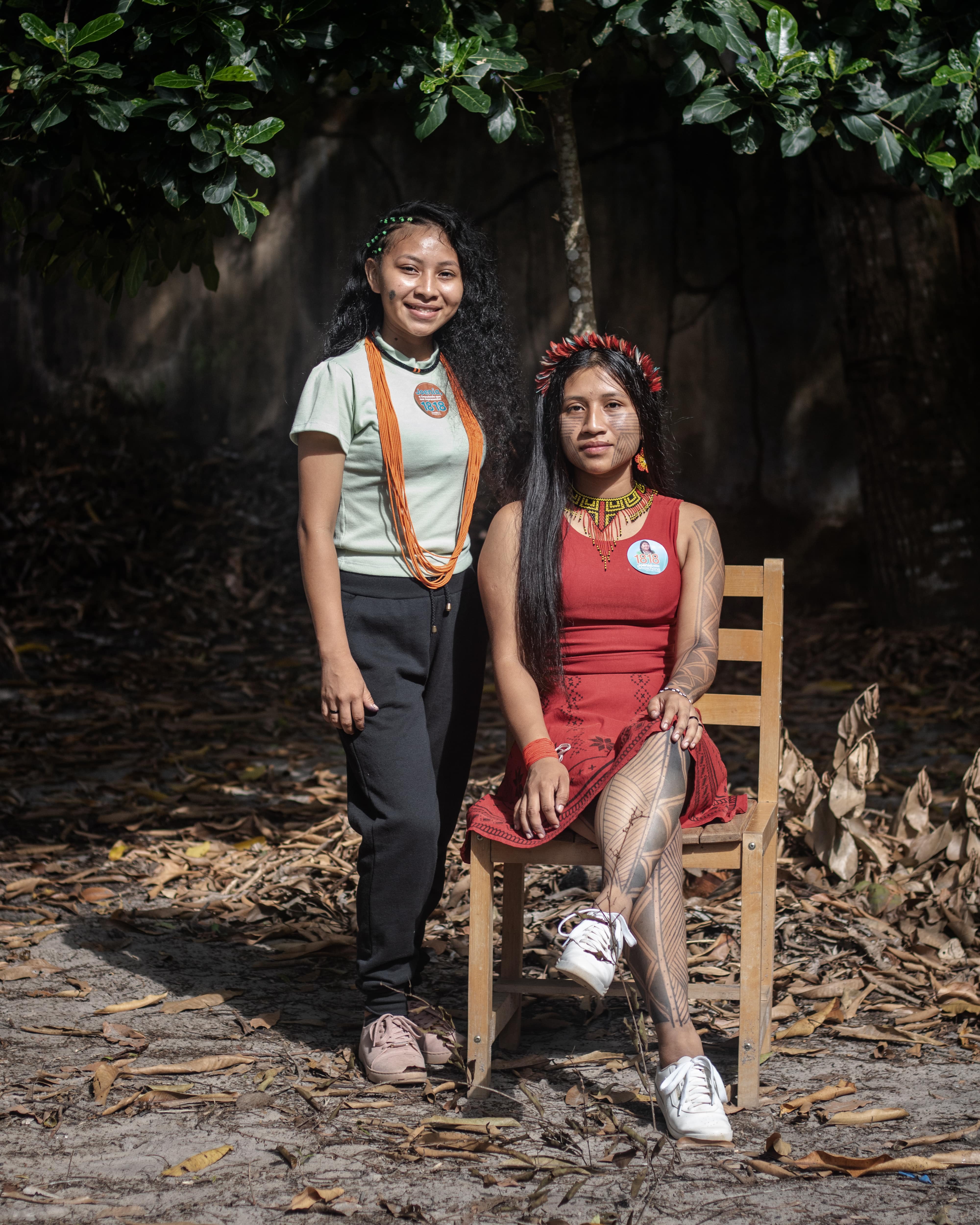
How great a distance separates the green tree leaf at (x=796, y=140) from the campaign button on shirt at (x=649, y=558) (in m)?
0.89

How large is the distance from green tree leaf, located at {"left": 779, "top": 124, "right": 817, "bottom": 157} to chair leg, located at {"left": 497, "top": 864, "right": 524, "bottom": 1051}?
1.71m

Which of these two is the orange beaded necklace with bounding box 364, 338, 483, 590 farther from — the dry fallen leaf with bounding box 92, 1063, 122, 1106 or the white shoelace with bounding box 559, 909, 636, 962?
the dry fallen leaf with bounding box 92, 1063, 122, 1106

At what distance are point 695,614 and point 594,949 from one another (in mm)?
800

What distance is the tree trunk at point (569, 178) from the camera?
3.76 m

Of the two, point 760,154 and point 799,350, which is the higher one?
point 760,154

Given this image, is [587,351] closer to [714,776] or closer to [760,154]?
[714,776]

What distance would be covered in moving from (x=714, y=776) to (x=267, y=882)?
1.82 m

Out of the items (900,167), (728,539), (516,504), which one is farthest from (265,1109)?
(728,539)

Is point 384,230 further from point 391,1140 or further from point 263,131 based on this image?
point 391,1140

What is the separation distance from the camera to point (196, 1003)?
332 cm

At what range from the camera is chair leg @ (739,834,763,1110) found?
274 cm

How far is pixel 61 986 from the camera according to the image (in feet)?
11.3

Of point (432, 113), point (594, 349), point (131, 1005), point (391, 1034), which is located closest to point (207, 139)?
point (432, 113)

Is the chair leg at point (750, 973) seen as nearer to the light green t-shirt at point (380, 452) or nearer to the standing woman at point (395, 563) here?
the standing woman at point (395, 563)
